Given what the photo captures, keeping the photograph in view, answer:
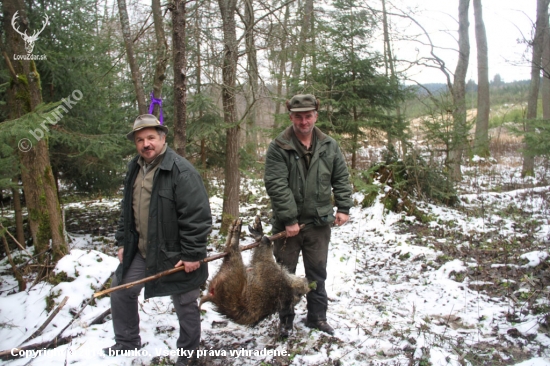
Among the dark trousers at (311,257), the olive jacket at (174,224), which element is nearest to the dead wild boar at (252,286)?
the dark trousers at (311,257)

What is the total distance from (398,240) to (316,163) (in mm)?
4391

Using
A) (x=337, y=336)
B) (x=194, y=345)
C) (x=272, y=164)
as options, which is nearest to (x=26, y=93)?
(x=272, y=164)

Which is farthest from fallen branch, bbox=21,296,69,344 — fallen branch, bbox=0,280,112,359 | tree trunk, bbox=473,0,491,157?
tree trunk, bbox=473,0,491,157

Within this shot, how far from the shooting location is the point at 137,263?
3221mm

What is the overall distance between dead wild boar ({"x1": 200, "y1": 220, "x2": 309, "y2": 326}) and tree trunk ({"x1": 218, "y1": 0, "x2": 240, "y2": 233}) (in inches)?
129

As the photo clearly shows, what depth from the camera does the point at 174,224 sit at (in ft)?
9.93

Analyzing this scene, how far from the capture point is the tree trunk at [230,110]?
634 centimetres

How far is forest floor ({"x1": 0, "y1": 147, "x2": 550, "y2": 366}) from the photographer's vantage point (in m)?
3.46

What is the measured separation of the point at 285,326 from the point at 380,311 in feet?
4.55

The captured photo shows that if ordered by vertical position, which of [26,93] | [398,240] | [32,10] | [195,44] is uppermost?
[32,10]

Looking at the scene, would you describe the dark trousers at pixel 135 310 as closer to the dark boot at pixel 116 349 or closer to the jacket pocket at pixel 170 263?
the dark boot at pixel 116 349

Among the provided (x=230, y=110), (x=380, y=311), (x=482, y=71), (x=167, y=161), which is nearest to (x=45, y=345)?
(x=167, y=161)

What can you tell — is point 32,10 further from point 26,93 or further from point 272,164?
point 272,164

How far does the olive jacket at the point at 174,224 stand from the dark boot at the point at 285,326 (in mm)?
1236
